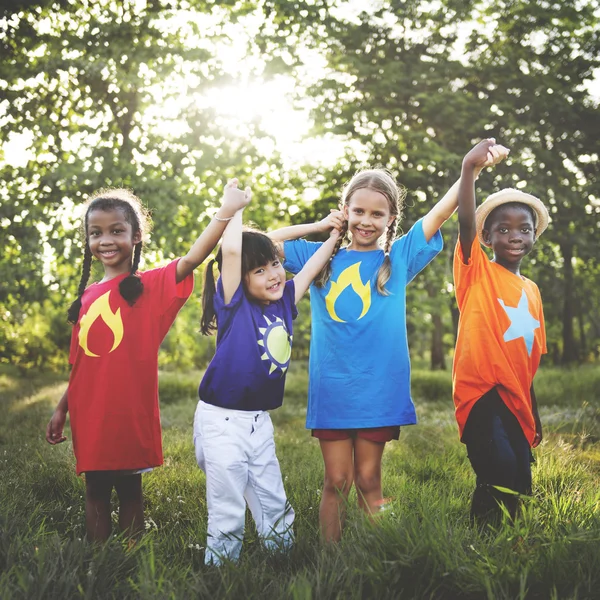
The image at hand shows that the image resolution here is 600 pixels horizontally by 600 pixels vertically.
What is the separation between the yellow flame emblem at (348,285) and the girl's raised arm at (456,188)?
0.38 m

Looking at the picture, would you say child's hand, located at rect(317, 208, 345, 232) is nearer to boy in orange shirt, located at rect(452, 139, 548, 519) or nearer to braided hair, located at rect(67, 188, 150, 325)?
boy in orange shirt, located at rect(452, 139, 548, 519)

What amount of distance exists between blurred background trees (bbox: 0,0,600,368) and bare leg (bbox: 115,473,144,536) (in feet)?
20.8

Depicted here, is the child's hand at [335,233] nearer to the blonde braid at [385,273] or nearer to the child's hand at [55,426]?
the blonde braid at [385,273]

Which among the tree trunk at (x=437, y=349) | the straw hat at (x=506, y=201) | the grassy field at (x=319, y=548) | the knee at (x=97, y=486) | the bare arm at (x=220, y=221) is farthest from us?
the tree trunk at (x=437, y=349)

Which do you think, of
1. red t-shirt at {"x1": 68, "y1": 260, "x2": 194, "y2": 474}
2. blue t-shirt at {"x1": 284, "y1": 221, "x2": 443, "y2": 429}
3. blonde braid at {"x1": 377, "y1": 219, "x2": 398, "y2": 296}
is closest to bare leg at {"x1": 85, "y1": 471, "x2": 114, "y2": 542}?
red t-shirt at {"x1": 68, "y1": 260, "x2": 194, "y2": 474}

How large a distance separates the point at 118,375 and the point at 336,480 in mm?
1120

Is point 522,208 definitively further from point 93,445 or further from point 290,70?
point 290,70

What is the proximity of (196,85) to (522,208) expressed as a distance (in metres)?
7.71

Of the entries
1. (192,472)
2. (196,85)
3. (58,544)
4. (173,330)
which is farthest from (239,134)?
(58,544)

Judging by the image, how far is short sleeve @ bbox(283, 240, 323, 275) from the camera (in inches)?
129

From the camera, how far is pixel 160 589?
6.93 ft

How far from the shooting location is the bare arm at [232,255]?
279 cm

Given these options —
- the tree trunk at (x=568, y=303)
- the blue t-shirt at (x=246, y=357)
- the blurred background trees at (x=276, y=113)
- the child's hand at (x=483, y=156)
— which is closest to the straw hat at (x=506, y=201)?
the child's hand at (x=483, y=156)

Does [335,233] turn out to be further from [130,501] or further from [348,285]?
[130,501]
